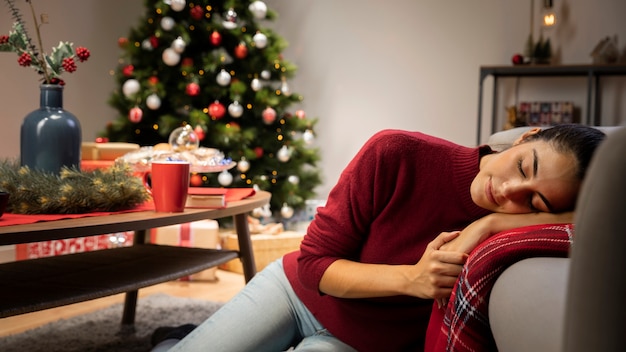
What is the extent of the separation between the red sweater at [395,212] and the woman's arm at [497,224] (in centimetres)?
19

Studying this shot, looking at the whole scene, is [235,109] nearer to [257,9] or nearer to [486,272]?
[257,9]

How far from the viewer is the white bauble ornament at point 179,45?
3.73 m

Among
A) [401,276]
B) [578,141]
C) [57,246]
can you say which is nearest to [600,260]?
[578,141]

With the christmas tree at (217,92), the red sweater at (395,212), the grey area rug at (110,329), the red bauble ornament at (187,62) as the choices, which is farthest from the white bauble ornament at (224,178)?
the red sweater at (395,212)

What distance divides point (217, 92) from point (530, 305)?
3481 mm

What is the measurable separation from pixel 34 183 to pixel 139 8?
331 centimetres

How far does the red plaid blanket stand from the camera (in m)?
0.69

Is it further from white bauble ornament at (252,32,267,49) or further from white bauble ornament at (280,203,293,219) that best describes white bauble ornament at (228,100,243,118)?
white bauble ornament at (280,203,293,219)

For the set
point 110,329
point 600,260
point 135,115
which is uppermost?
point 135,115

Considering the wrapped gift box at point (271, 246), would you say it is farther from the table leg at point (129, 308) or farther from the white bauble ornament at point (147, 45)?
the white bauble ornament at point (147, 45)

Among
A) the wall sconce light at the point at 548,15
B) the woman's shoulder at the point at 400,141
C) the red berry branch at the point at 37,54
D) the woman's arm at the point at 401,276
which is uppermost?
the wall sconce light at the point at 548,15

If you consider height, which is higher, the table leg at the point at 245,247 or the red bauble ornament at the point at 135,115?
the red bauble ornament at the point at 135,115

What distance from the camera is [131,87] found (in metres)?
3.73

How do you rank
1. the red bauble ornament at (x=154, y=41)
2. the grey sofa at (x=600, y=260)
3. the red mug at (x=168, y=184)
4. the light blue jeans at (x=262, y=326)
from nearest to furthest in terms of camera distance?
the grey sofa at (x=600, y=260), the light blue jeans at (x=262, y=326), the red mug at (x=168, y=184), the red bauble ornament at (x=154, y=41)
